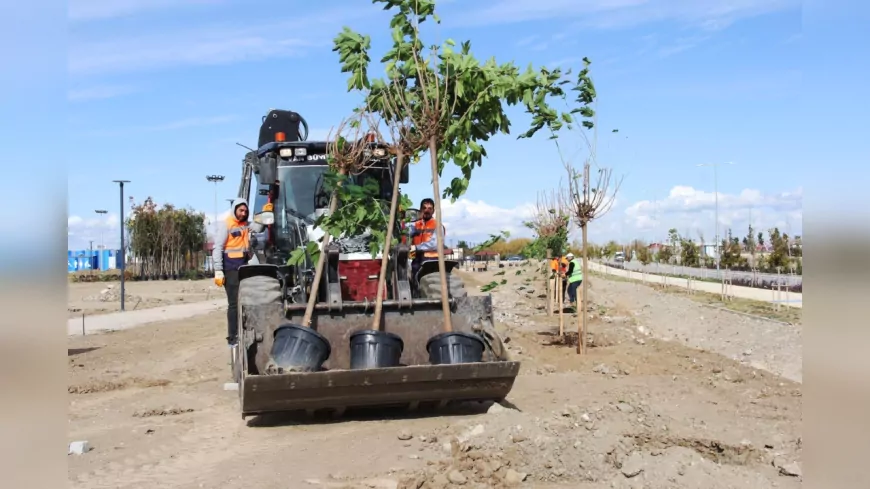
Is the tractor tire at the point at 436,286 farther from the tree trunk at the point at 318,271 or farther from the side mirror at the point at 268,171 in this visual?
the side mirror at the point at 268,171

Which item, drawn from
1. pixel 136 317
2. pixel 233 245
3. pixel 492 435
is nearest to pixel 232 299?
pixel 233 245

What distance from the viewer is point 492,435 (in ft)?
21.9

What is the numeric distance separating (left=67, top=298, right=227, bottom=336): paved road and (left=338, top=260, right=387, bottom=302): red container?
39.4 feet

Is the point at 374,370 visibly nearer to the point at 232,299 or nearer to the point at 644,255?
the point at 232,299

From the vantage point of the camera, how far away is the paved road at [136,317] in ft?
67.2

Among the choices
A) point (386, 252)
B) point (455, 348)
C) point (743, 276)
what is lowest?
point (743, 276)

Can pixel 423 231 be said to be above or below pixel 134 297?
above

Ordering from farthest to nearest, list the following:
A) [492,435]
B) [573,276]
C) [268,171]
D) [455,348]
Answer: [573,276] → [268,171] → [455,348] → [492,435]

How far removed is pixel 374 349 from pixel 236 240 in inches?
121

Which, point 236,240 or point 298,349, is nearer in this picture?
point 298,349

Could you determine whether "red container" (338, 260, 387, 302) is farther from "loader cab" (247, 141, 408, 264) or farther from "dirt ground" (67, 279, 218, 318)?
"dirt ground" (67, 279, 218, 318)

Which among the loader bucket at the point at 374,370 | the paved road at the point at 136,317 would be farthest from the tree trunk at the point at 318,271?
the paved road at the point at 136,317

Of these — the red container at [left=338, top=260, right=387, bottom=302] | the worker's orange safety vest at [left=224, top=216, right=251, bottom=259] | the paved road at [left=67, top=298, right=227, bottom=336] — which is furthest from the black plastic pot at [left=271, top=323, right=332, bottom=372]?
the paved road at [left=67, top=298, right=227, bottom=336]
